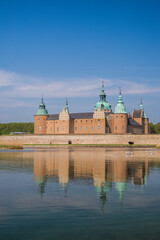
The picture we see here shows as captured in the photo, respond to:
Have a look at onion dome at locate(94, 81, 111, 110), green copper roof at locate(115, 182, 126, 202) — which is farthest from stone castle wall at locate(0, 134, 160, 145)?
green copper roof at locate(115, 182, 126, 202)

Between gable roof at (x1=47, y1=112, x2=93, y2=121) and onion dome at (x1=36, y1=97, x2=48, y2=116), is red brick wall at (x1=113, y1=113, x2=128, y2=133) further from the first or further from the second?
onion dome at (x1=36, y1=97, x2=48, y2=116)

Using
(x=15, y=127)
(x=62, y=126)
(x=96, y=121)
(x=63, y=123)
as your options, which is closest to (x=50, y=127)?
(x=62, y=126)

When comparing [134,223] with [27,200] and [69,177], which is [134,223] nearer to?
[27,200]

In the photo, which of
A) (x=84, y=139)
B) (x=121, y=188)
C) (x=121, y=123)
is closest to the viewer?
(x=121, y=188)

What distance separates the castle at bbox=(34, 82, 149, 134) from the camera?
84562mm

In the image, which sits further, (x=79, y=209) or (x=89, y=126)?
(x=89, y=126)

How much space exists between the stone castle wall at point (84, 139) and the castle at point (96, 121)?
9.30 m

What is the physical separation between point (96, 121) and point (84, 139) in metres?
11.0

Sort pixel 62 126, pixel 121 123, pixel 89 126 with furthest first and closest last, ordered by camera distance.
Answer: pixel 62 126, pixel 89 126, pixel 121 123

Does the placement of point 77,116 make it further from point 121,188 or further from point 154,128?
point 121,188

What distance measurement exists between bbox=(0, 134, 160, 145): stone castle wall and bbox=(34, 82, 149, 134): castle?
9.30 m

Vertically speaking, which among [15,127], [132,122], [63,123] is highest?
[132,122]

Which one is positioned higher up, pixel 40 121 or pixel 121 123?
pixel 40 121

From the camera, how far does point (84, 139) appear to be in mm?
77875
